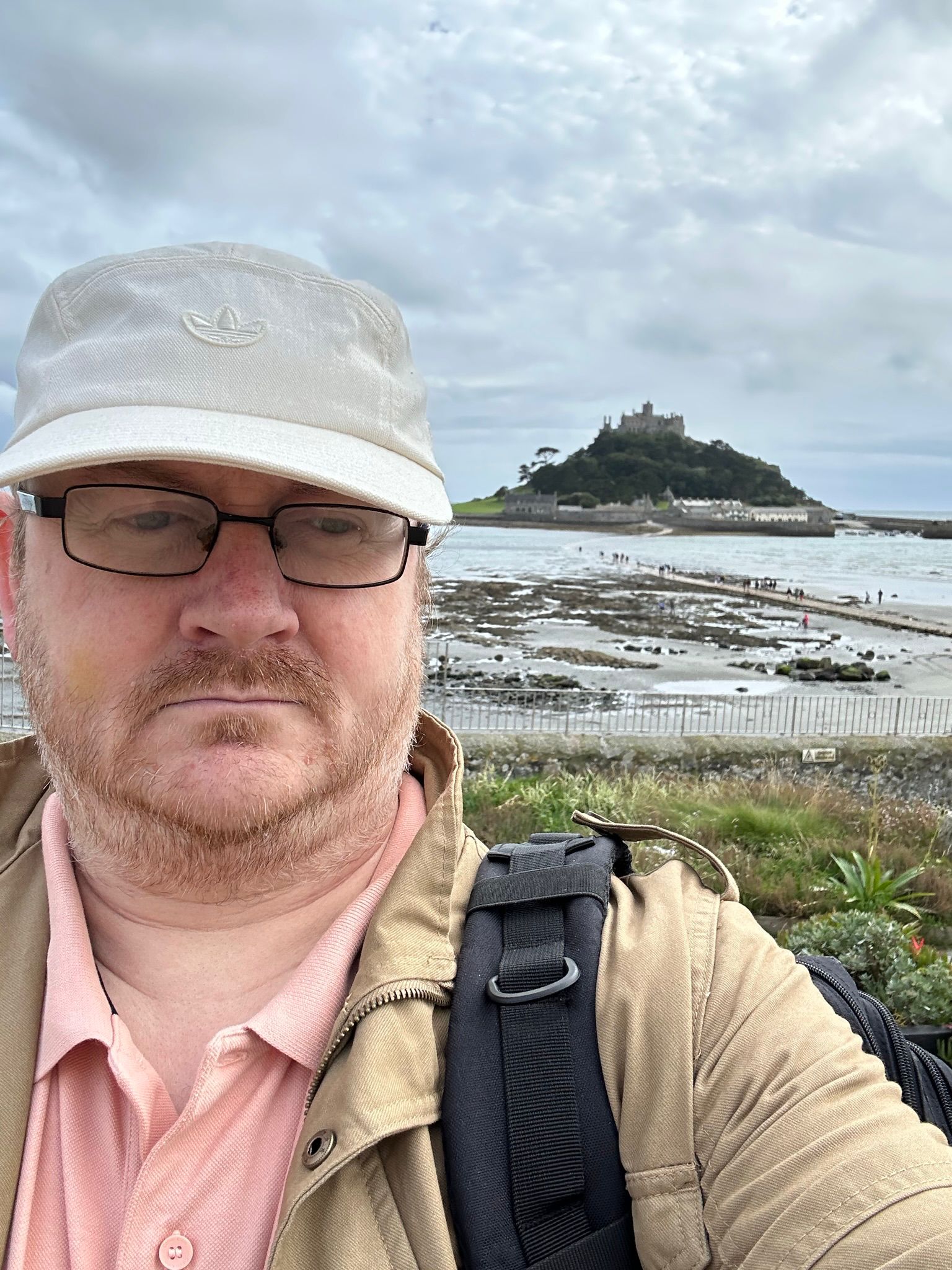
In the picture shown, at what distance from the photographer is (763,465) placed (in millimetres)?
140000

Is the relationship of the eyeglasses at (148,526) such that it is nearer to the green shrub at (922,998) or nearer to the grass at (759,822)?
the green shrub at (922,998)

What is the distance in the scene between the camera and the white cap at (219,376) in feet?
4.31

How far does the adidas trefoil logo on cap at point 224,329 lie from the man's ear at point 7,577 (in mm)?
530

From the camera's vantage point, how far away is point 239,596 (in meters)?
1.37

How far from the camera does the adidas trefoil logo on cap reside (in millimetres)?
1378

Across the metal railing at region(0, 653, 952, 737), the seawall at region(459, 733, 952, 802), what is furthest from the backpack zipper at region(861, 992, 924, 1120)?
the metal railing at region(0, 653, 952, 737)

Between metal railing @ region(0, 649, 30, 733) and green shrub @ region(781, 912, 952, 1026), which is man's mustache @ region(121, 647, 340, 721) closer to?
green shrub @ region(781, 912, 952, 1026)

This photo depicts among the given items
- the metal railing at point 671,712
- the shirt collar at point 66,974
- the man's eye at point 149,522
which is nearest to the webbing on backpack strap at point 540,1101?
the shirt collar at point 66,974

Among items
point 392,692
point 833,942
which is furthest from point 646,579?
point 392,692

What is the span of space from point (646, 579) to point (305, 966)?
60125 millimetres

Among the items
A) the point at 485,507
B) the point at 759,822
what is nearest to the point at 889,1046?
the point at 759,822

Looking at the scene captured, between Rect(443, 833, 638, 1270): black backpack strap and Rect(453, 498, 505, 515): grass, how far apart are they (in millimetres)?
131377

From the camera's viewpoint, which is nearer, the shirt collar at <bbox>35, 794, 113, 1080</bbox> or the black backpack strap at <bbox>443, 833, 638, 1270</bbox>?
the black backpack strap at <bbox>443, 833, 638, 1270</bbox>

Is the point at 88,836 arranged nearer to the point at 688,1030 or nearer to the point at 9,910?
the point at 9,910
